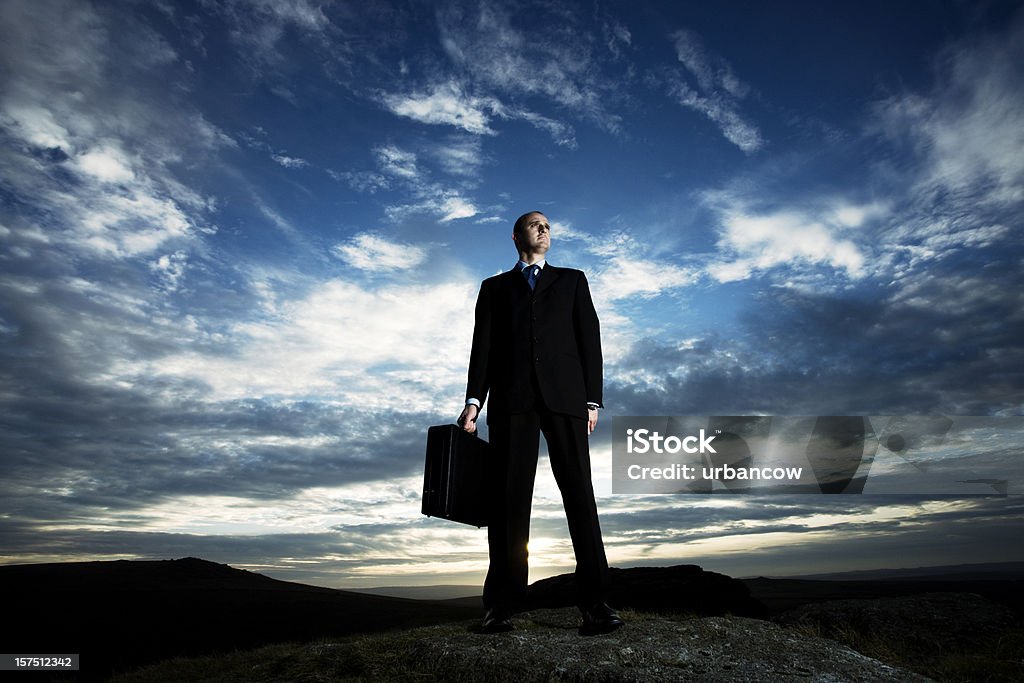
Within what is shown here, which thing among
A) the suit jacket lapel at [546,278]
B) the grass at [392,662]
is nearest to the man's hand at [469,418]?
the suit jacket lapel at [546,278]

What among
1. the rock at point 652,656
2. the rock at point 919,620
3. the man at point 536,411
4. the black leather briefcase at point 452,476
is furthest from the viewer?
the rock at point 919,620

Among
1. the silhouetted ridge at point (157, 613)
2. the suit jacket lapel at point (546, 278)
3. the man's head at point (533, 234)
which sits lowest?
the silhouetted ridge at point (157, 613)

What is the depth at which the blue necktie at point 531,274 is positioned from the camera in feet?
19.2

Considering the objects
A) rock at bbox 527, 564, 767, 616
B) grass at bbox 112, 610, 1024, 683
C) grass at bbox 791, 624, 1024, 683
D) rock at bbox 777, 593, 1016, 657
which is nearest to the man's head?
grass at bbox 112, 610, 1024, 683

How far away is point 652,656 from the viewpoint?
15.0 feet

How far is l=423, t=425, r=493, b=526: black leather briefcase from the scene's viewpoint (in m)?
5.15

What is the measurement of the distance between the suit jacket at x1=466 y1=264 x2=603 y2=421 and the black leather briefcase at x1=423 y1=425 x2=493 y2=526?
1.60 ft

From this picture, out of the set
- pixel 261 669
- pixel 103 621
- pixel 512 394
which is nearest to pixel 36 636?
pixel 103 621

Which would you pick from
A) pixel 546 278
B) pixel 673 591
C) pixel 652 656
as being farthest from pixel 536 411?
pixel 673 591

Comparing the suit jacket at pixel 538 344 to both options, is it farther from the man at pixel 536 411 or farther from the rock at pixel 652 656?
the rock at pixel 652 656

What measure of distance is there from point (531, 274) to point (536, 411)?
127 cm

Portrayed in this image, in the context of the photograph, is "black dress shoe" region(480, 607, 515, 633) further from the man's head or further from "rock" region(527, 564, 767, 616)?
"rock" region(527, 564, 767, 616)

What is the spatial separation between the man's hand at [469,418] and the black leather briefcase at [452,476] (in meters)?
0.19

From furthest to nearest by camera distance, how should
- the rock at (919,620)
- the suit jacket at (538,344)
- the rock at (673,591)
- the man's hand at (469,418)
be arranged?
the rock at (673,591), the rock at (919,620), the man's hand at (469,418), the suit jacket at (538,344)
